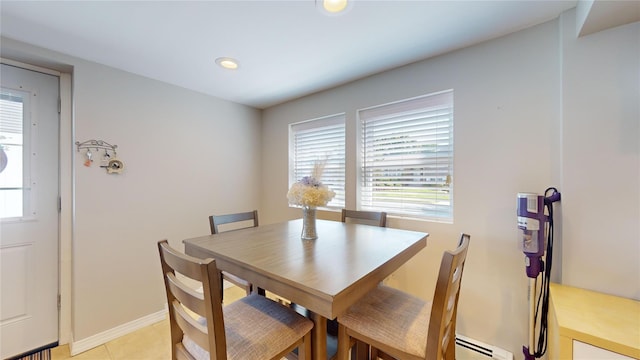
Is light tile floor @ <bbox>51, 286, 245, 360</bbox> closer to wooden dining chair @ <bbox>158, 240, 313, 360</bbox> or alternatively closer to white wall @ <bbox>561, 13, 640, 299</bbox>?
wooden dining chair @ <bbox>158, 240, 313, 360</bbox>

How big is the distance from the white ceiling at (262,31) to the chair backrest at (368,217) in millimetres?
1284

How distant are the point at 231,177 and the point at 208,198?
38 centimetres

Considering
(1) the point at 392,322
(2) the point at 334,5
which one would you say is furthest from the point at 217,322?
(2) the point at 334,5

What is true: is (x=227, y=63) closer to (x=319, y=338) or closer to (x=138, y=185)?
(x=138, y=185)

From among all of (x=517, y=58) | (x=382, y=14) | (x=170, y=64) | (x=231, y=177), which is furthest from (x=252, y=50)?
(x=517, y=58)

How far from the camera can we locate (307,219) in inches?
62.7

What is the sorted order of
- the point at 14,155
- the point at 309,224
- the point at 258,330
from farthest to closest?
the point at 14,155 → the point at 309,224 → the point at 258,330

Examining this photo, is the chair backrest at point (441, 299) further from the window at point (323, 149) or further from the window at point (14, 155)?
the window at point (14, 155)

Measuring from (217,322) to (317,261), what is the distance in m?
0.47

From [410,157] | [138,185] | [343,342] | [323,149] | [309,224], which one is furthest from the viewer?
[323,149]

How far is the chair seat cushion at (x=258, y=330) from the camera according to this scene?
39.2 inches

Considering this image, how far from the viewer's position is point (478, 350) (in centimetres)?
172

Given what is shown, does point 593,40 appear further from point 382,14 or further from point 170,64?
point 170,64

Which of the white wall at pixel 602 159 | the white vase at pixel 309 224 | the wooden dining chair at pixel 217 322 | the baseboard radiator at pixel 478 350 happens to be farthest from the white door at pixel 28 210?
the white wall at pixel 602 159
